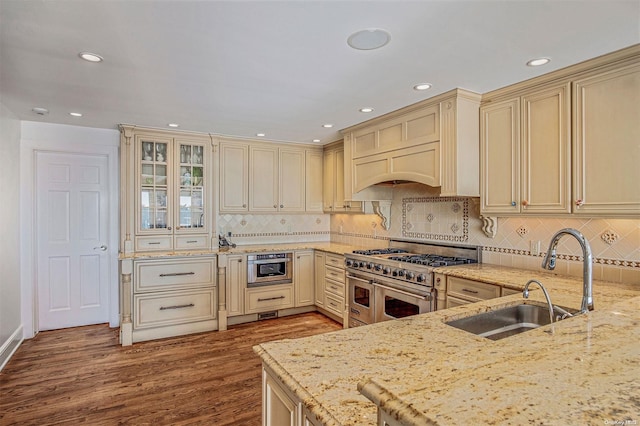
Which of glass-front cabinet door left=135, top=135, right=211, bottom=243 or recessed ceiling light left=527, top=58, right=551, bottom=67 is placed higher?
recessed ceiling light left=527, top=58, right=551, bottom=67

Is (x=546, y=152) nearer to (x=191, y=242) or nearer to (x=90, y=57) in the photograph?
(x=90, y=57)

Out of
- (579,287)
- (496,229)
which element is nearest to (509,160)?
(496,229)

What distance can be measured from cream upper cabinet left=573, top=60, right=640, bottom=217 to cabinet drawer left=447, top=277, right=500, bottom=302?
2.58ft

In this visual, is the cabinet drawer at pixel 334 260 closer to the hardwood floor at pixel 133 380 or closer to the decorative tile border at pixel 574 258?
the hardwood floor at pixel 133 380

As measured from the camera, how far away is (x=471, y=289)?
8.81 feet

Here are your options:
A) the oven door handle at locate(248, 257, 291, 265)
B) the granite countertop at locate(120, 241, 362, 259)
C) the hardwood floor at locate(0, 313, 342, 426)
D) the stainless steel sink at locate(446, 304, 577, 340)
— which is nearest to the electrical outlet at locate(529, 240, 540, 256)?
the stainless steel sink at locate(446, 304, 577, 340)

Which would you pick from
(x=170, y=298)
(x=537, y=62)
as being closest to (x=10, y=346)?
(x=170, y=298)

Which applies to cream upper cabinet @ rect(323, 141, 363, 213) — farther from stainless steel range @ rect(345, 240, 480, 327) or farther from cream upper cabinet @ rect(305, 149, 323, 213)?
stainless steel range @ rect(345, 240, 480, 327)

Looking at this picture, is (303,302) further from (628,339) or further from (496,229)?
(628,339)

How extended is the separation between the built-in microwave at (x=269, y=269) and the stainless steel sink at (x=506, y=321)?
3183 millimetres

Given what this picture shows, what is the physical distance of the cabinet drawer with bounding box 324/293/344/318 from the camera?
4.35 meters

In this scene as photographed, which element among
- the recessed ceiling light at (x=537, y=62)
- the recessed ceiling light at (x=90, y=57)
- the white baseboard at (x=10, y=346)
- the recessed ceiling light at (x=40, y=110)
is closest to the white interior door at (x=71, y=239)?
the white baseboard at (x=10, y=346)

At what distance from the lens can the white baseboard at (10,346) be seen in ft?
10.7

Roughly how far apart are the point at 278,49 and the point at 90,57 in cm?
119
